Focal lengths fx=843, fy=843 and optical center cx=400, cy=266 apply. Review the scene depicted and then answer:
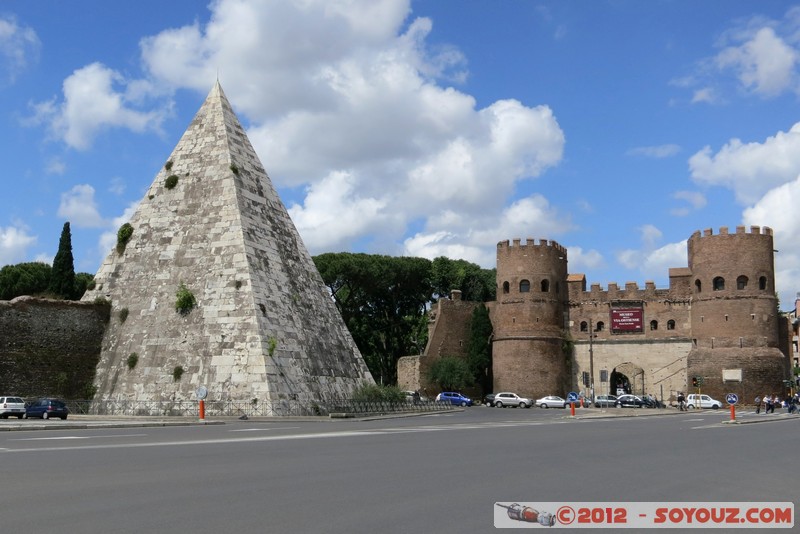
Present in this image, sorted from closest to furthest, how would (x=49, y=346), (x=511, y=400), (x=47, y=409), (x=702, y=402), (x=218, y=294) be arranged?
(x=47, y=409) < (x=218, y=294) < (x=49, y=346) < (x=702, y=402) < (x=511, y=400)

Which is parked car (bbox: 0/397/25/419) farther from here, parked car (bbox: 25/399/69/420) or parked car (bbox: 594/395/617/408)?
parked car (bbox: 594/395/617/408)

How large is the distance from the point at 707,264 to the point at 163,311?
39451 mm

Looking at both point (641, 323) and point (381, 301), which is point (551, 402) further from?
point (381, 301)

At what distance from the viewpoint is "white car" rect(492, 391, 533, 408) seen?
180ft

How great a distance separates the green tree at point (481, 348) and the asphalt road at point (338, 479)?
146 ft

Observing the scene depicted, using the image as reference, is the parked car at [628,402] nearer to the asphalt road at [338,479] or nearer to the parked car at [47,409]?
the asphalt road at [338,479]

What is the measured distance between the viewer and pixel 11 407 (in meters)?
27.3

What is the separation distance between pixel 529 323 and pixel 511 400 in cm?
731

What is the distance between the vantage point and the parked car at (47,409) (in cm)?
2664

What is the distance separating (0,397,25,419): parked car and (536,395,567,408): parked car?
35.1 meters

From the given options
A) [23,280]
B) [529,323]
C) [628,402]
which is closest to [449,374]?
[529,323]

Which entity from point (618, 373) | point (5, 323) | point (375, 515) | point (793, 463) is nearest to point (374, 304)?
point (618, 373)

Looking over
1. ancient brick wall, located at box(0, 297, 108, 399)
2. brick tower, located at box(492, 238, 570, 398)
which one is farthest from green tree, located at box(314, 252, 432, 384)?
ancient brick wall, located at box(0, 297, 108, 399)

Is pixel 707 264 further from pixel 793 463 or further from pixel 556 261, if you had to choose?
→ pixel 793 463
